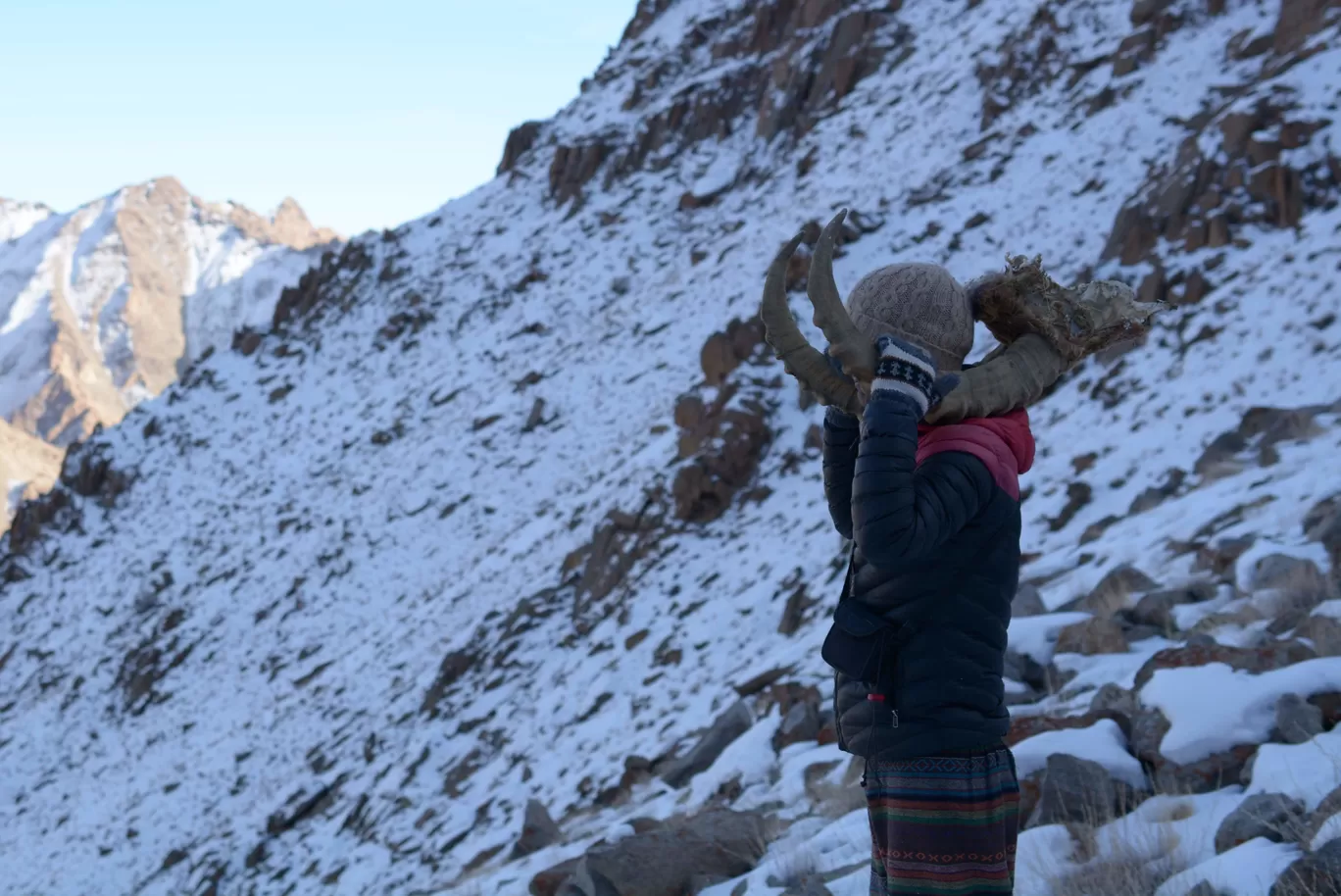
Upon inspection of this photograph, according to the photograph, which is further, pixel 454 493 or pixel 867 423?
pixel 454 493

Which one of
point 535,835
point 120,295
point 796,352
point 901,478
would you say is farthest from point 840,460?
point 120,295

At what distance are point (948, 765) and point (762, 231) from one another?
781 inches

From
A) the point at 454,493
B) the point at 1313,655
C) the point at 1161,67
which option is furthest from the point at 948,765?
the point at 1161,67

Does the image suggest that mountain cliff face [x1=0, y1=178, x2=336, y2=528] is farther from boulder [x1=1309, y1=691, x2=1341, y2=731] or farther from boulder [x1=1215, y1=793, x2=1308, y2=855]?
boulder [x1=1215, y1=793, x2=1308, y2=855]

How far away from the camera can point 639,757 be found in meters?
8.66

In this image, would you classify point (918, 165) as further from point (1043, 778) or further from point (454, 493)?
point (1043, 778)

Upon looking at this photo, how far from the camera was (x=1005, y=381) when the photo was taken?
2369 mm

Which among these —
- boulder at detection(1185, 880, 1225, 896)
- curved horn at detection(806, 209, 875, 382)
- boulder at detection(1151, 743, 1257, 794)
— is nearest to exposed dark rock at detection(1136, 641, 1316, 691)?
boulder at detection(1151, 743, 1257, 794)

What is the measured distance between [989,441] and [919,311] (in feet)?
1.09

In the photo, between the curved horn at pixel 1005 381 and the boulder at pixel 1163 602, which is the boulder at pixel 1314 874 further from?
the boulder at pixel 1163 602

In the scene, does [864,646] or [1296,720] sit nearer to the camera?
[864,646]

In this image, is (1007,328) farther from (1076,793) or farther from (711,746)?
(711,746)

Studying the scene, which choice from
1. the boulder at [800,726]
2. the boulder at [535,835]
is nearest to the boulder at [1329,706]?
the boulder at [800,726]

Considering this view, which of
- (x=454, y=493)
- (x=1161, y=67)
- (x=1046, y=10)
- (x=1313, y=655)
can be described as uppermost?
(x=1046, y=10)
